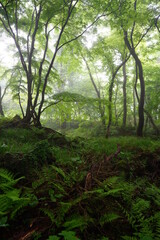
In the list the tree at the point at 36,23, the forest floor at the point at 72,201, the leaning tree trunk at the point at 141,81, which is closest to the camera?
the forest floor at the point at 72,201

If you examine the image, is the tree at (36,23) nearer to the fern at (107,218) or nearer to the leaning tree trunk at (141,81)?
the leaning tree trunk at (141,81)

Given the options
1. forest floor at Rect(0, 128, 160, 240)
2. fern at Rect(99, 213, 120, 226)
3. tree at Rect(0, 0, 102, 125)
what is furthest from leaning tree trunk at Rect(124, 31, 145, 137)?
fern at Rect(99, 213, 120, 226)

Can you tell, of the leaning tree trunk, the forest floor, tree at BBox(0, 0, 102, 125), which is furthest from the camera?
the leaning tree trunk

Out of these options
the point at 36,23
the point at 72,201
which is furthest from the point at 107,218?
the point at 36,23

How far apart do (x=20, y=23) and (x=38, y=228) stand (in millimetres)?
7323

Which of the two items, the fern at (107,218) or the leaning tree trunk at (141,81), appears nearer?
the fern at (107,218)

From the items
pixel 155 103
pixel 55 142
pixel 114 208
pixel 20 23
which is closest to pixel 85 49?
pixel 20 23

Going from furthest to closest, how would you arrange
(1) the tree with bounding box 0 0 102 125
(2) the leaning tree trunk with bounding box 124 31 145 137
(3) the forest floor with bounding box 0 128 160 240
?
(2) the leaning tree trunk with bounding box 124 31 145 137, (1) the tree with bounding box 0 0 102 125, (3) the forest floor with bounding box 0 128 160 240

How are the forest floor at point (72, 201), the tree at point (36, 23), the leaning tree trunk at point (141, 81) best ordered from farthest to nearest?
the leaning tree trunk at point (141, 81)
the tree at point (36, 23)
the forest floor at point (72, 201)

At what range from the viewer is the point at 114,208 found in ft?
6.68

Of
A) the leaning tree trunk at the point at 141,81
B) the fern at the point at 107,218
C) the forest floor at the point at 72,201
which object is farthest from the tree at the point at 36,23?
the fern at the point at 107,218

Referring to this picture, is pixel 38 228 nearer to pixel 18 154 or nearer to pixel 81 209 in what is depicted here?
pixel 81 209

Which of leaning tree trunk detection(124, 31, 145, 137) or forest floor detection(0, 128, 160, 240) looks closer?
forest floor detection(0, 128, 160, 240)

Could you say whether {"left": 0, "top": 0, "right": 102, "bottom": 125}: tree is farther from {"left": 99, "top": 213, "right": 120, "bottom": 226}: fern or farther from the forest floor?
{"left": 99, "top": 213, "right": 120, "bottom": 226}: fern
